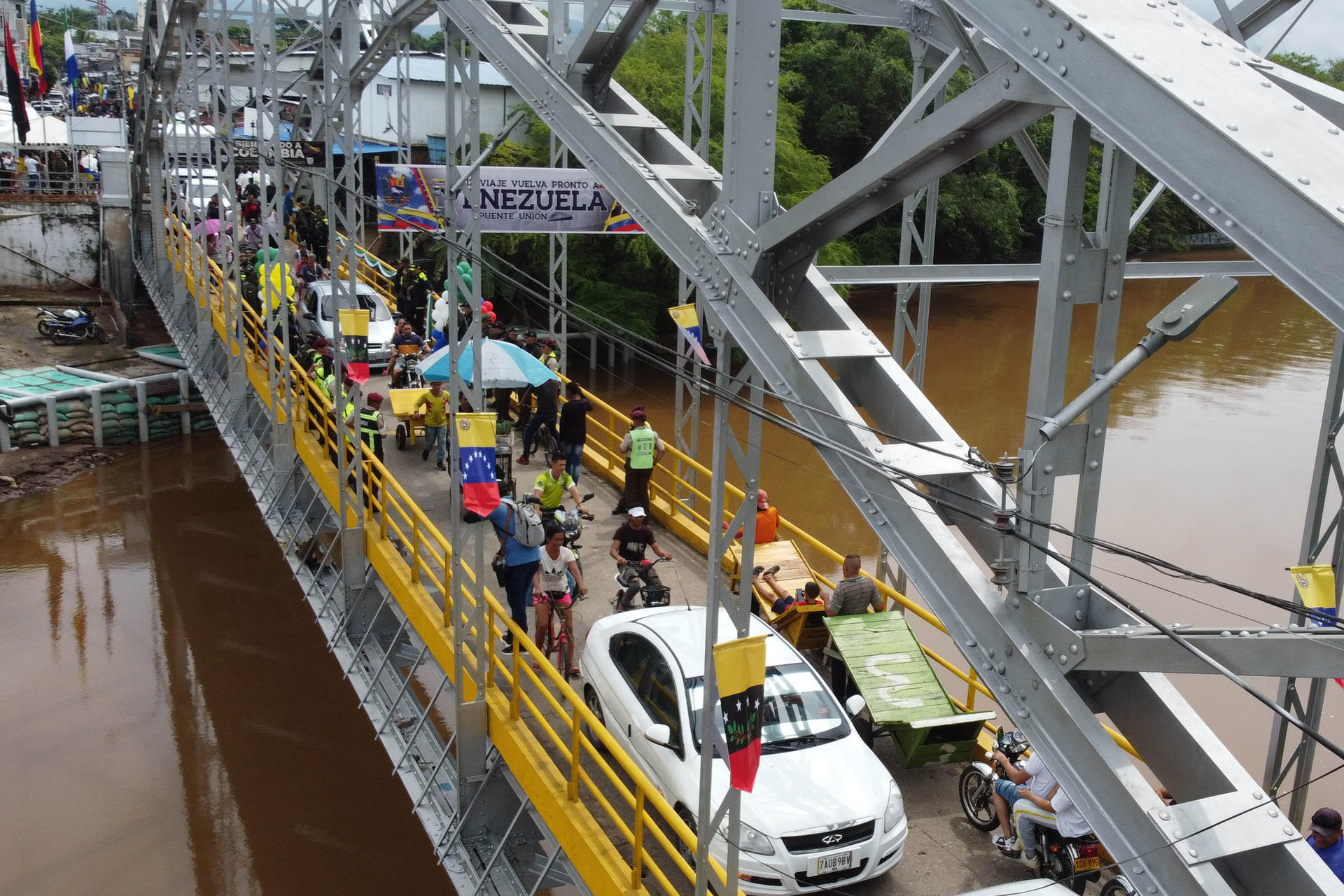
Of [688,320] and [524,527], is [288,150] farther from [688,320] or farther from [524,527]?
[524,527]

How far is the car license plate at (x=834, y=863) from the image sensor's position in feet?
27.1

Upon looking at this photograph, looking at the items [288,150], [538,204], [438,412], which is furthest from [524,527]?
[288,150]

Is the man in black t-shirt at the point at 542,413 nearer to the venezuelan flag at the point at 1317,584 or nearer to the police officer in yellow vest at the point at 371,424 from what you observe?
the police officer in yellow vest at the point at 371,424

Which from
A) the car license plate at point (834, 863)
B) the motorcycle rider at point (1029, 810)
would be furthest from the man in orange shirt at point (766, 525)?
the car license plate at point (834, 863)

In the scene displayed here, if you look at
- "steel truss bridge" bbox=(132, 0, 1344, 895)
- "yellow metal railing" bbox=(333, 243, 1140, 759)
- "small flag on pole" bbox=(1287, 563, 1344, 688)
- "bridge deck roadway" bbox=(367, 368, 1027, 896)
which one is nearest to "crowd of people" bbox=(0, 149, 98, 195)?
"yellow metal railing" bbox=(333, 243, 1140, 759)

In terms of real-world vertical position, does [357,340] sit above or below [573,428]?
above

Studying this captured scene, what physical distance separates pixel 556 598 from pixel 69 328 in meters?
27.8

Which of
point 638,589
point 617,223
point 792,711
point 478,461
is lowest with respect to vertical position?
point 792,711

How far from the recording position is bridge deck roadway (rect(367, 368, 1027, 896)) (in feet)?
28.6

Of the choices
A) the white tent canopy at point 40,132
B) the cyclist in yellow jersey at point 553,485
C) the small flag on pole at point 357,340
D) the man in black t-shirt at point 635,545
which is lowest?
the man in black t-shirt at point 635,545

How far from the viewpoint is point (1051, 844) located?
8.63 meters

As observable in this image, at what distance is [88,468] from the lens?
2727cm

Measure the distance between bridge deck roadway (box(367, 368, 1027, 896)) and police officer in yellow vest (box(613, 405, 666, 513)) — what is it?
0.56 meters

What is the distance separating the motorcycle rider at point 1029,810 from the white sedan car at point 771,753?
2.92ft
